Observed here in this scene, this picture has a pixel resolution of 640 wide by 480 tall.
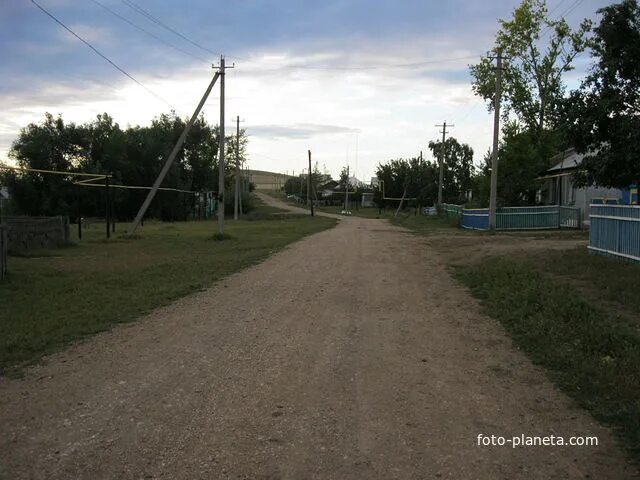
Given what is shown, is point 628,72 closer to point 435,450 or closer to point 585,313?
point 585,313

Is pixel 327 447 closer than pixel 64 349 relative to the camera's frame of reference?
Yes

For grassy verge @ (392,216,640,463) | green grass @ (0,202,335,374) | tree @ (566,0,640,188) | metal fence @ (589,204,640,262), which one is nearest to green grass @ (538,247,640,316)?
grassy verge @ (392,216,640,463)

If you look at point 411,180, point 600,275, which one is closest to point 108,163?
point 411,180

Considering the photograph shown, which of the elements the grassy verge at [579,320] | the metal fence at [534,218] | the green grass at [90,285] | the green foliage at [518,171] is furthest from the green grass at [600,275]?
the green foliage at [518,171]

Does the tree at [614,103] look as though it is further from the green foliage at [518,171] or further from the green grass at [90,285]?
the green foliage at [518,171]

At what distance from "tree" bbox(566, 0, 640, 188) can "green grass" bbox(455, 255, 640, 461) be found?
2.07m

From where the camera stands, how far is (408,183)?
2586 inches

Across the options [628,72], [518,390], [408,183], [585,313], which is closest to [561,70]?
[408,183]

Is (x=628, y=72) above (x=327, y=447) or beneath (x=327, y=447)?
above

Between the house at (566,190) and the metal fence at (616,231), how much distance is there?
11458 millimetres

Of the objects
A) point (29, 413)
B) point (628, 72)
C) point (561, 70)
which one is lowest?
point (29, 413)

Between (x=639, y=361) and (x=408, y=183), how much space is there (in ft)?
200

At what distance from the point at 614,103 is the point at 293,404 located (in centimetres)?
1108

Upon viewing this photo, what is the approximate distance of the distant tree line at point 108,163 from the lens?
1891 inches
